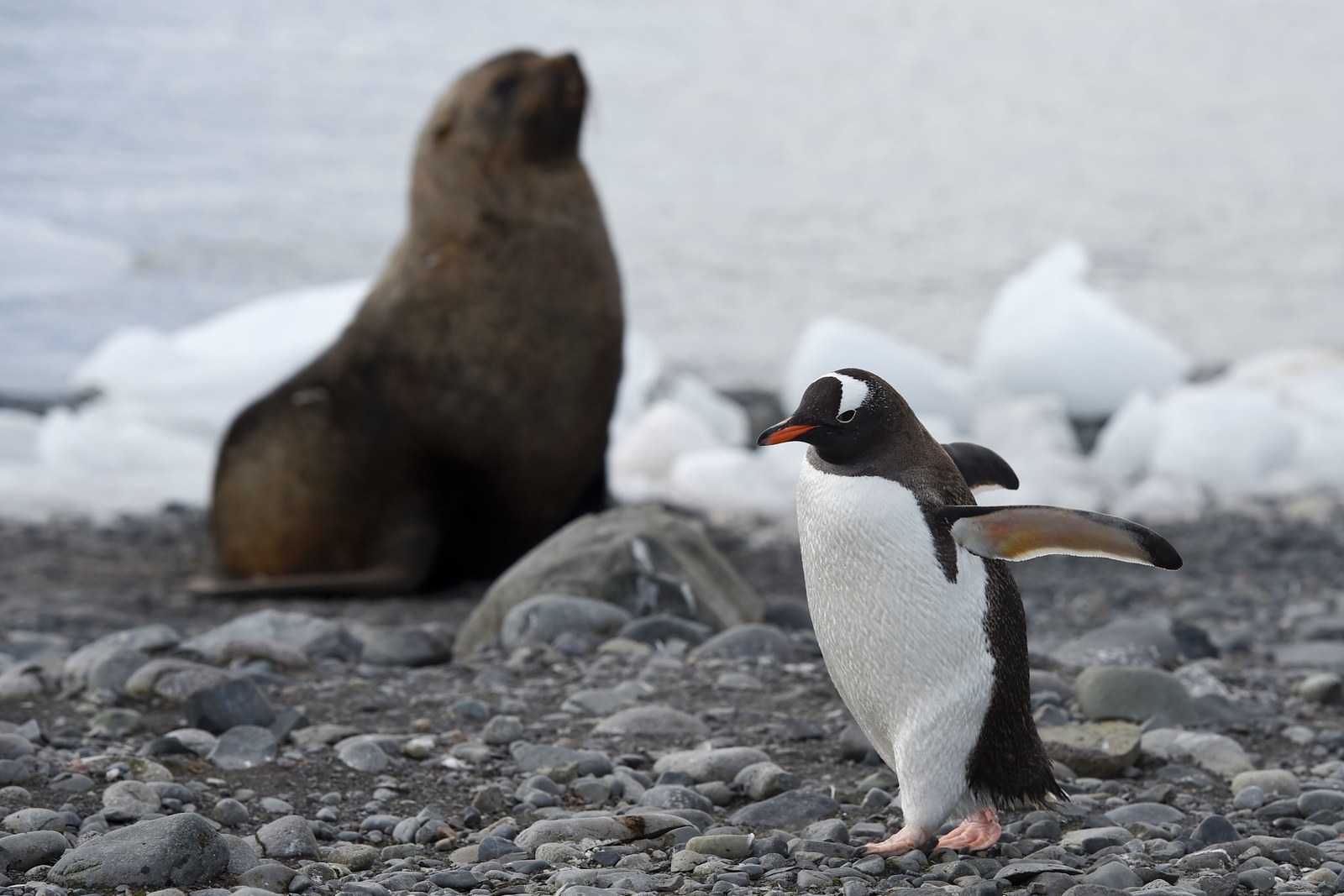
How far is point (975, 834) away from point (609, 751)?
2.57 ft

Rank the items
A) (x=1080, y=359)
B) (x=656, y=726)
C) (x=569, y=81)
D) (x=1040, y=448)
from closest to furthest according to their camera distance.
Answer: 1. (x=656, y=726)
2. (x=569, y=81)
3. (x=1040, y=448)
4. (x=1080, y=359)

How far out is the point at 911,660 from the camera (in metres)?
2.25

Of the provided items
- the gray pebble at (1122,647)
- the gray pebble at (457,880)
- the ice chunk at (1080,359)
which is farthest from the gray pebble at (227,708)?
the ice chunk at (1080,359)

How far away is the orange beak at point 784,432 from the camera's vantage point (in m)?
2.14

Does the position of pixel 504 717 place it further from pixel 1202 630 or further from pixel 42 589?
pixel 42 589

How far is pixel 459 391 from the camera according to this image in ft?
16.4

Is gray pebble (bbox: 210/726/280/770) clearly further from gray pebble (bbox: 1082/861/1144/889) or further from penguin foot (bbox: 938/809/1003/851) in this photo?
gray pebble (bbox: 1082/861/1144/889)

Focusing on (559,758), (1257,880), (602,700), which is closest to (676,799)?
(559,758)

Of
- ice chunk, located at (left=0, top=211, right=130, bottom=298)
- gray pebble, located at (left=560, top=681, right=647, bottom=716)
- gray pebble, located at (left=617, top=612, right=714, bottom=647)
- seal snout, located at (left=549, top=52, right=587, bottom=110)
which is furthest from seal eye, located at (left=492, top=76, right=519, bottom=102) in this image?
ice chunk, located at (left=0, top=211, right=130, bottom=298)

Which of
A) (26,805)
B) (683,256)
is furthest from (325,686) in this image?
(683,256)

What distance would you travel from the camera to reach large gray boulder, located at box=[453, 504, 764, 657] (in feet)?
12.4

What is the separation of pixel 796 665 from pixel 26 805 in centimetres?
165

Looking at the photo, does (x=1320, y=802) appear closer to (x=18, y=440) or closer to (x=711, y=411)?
(x=711, y=411)

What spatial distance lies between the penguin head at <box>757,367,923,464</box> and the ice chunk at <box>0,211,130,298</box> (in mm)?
11355
